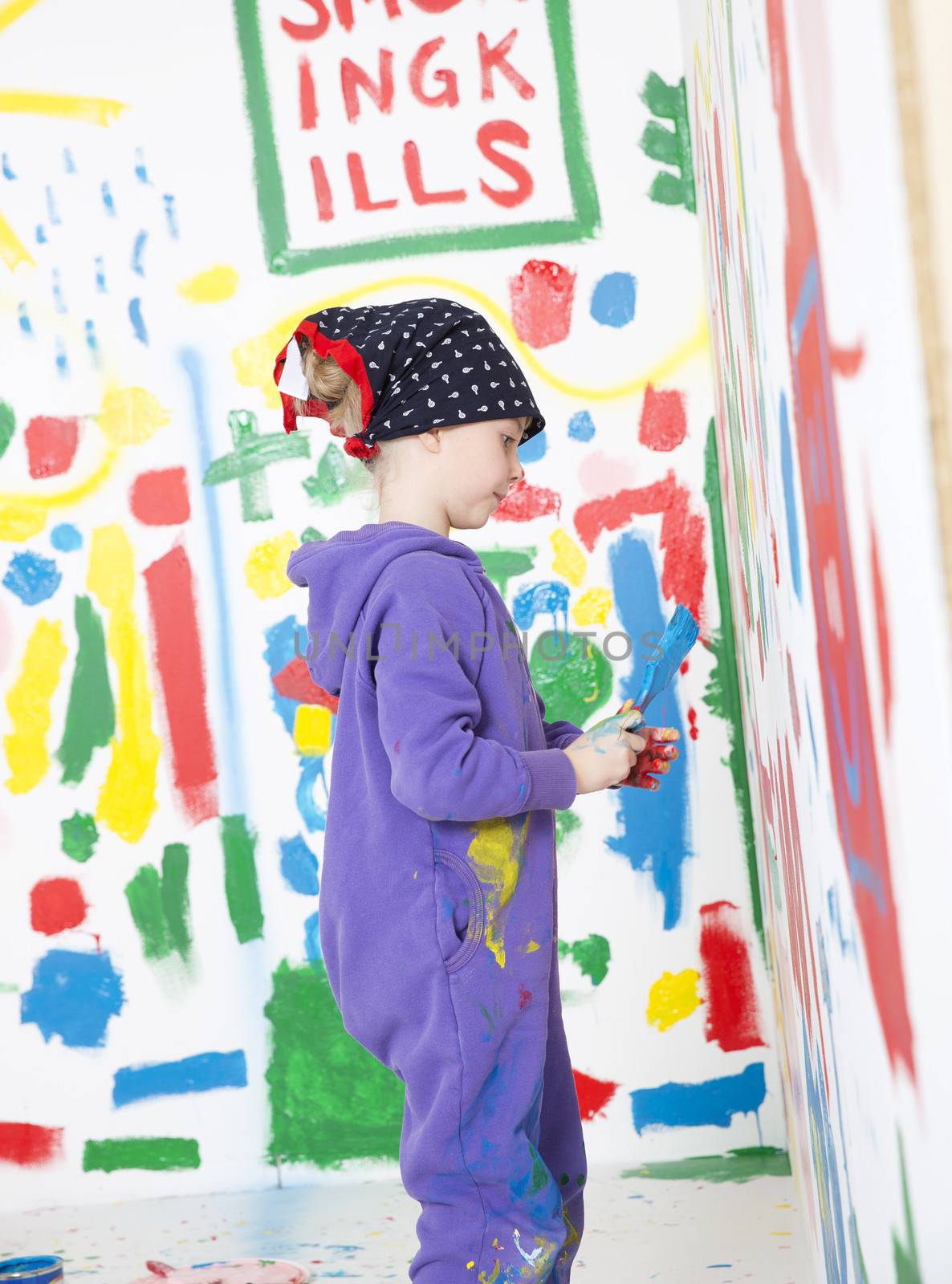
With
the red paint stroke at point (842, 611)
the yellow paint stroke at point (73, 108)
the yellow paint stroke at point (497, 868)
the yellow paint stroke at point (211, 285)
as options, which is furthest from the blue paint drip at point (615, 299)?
the red paint stroke at point (842, 611)

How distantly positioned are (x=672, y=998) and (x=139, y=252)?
132cm

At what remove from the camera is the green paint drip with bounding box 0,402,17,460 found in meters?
1.85

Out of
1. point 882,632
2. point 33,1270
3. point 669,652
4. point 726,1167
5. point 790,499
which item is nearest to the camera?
point 882,632

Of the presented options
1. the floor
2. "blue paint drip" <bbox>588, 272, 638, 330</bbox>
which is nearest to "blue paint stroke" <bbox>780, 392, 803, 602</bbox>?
the floor

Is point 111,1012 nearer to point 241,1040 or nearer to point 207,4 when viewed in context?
point 241,1040

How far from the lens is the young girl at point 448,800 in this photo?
3.25ft

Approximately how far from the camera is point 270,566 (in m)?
1.85

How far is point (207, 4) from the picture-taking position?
1838 mm

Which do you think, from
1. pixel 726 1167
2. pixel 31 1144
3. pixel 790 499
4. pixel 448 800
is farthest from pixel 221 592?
pixel 790 499

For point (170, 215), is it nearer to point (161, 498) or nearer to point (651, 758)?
point (161, 498)

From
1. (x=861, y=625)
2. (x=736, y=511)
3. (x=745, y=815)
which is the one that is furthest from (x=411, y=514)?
(x=745, y=815)

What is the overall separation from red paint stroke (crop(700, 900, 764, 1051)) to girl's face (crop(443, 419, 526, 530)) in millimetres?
890

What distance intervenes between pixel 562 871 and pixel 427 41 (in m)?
1.20

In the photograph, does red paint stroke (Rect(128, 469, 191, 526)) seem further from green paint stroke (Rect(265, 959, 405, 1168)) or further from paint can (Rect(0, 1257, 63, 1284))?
paint can (Rect(0, 1257, 63, 1284))
